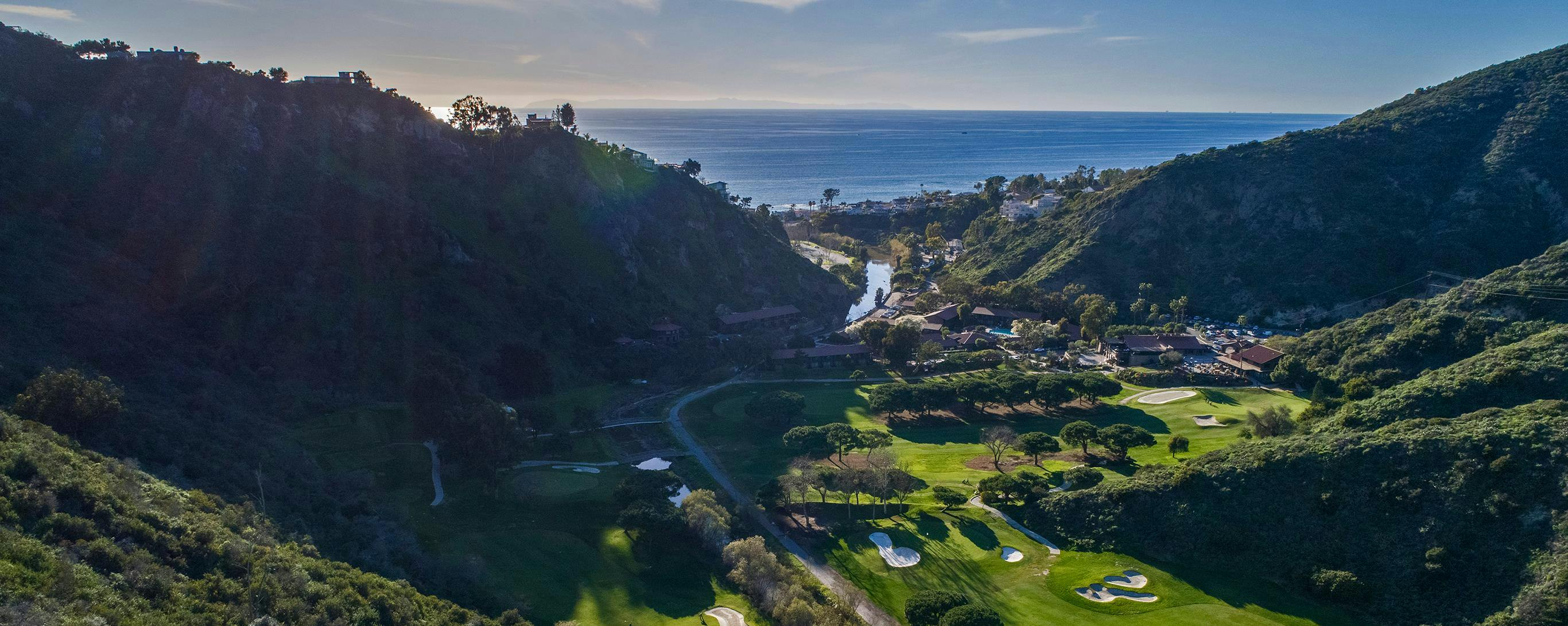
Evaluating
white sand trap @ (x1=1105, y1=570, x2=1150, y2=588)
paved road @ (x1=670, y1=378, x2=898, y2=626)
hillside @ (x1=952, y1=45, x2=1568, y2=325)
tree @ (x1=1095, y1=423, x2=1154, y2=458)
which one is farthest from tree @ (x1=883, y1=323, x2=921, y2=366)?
white sand trap @ (x1=1105, y1=570, x2=1150, y2=588)

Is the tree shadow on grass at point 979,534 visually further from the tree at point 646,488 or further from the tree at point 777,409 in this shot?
the tree at point 777,409

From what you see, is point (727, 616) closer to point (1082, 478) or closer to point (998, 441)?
point (1082, 478)

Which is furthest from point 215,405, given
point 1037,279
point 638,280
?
point 1037,279

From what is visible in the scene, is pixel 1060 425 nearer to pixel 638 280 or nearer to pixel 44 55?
pixel 638 280

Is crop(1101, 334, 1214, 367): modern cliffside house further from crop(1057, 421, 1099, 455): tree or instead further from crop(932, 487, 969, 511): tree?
crop(932, 487, 969, 511): tree

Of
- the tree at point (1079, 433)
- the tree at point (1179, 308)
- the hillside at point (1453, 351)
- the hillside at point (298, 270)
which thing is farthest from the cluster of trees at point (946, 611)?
the tree at point (1179, 308)
